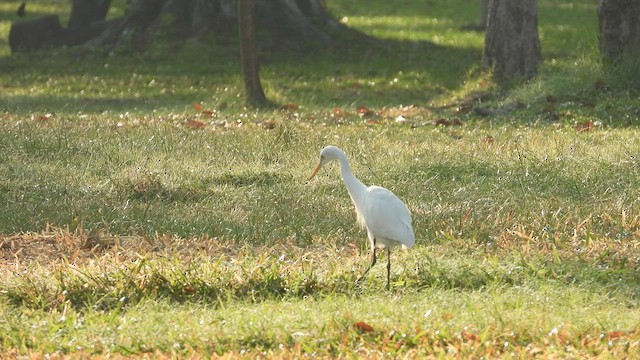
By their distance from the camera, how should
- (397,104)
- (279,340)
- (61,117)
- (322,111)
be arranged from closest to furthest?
(279,340), (61,117), (322,111), (397,104)

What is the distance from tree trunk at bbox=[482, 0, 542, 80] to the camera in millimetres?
17234

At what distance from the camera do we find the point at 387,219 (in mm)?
7211

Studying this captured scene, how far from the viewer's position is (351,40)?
2186 cm

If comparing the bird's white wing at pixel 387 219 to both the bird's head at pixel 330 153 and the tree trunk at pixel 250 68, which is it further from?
the tree trunk at pixel 250 68

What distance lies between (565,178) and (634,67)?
4.89 m

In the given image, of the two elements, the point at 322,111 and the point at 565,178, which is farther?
the point at 322,111

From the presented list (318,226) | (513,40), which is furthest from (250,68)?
(318,226)

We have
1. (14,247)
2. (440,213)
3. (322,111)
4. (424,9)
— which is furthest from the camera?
(424,9)

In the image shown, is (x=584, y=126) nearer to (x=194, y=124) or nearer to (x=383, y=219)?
(x=194, y=124)

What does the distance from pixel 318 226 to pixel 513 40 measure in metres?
9.17

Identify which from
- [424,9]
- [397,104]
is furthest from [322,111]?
[424,9]

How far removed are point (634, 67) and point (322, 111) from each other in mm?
3799

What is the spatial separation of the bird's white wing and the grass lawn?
320 mm

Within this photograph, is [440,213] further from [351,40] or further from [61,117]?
[351,40]
